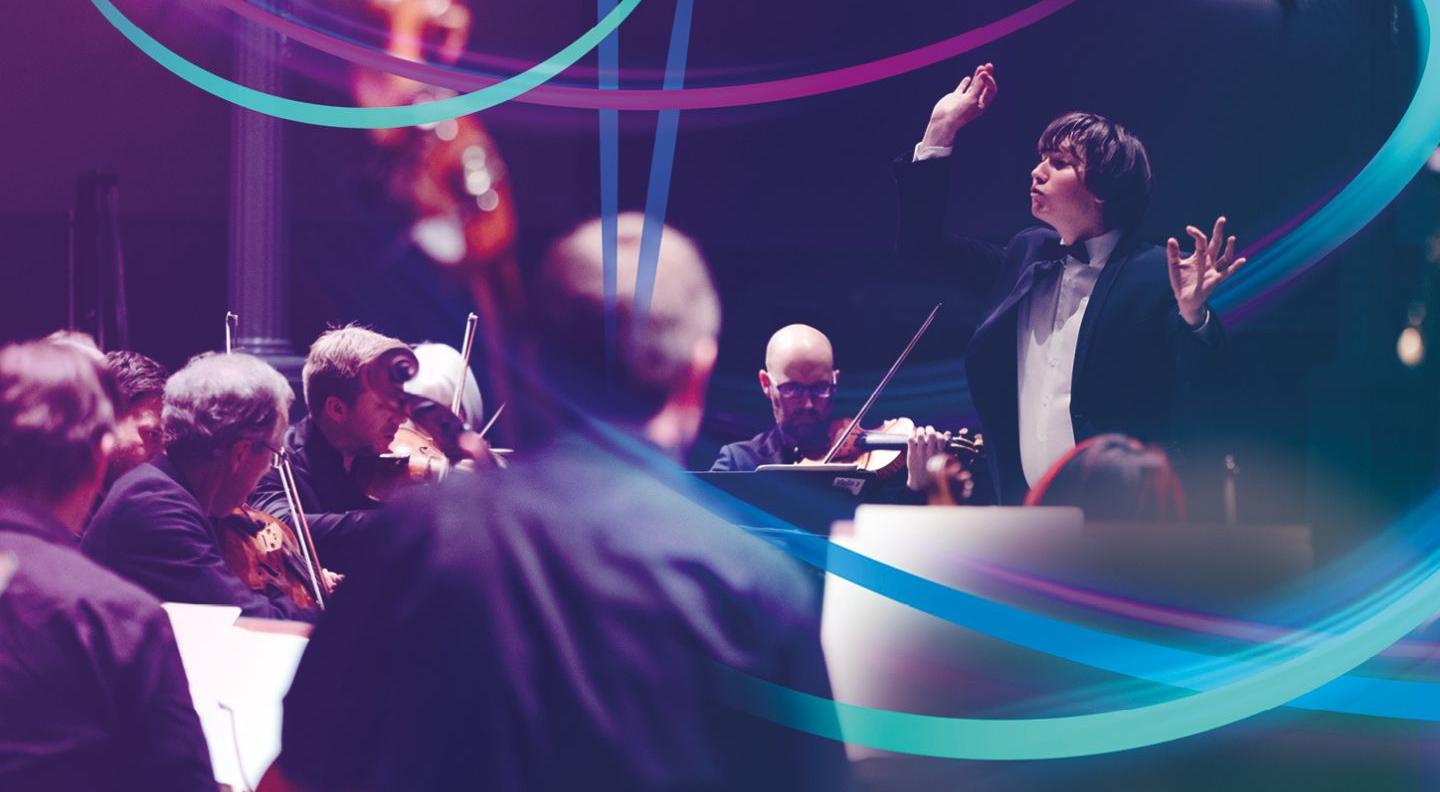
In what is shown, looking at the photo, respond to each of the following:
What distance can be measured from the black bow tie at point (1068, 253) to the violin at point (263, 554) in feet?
5.51

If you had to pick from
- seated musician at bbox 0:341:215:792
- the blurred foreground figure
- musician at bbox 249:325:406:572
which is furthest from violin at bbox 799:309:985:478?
seated musician at bbox 0:341:215:792

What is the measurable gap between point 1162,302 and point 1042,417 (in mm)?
333

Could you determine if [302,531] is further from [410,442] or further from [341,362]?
[410,442]

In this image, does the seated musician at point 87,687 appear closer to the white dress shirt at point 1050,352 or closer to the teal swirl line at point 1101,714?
the teal swirl line at point 1101,714

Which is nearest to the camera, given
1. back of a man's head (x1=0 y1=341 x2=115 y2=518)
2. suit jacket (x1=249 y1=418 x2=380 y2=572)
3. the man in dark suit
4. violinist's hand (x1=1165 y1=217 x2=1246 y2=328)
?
back of a man's head (x1=0 y1=341 x2=115 y2=518)

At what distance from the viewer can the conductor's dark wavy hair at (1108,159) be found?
2.75 meters

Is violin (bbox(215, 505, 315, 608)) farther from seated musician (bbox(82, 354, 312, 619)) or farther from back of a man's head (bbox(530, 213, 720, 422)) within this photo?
back of a man's head (bbox(530, 213, 720, 422))

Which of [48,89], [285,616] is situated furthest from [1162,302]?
[48,89]

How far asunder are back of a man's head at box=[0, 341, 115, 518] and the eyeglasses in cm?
272

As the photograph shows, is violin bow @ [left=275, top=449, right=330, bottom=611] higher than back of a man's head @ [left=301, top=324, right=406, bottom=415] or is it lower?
lower

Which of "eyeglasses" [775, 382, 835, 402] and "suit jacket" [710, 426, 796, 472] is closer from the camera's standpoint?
"suit jacket" [710, 426, 796, 472]

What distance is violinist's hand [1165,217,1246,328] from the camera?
260 centimetres

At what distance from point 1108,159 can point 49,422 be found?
6.70 feet

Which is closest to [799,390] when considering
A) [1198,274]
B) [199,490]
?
[1198,274]
